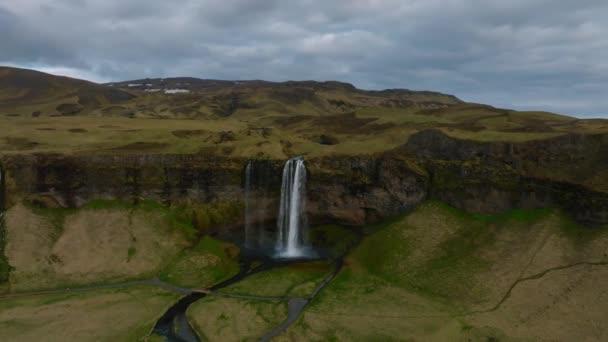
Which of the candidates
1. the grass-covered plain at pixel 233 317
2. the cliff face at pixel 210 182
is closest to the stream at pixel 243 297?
the grass-covered plain at pixel 233 317

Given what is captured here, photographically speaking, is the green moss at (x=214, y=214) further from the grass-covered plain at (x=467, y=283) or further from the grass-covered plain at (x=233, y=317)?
the grass-covered plain at (x=467, y=283)

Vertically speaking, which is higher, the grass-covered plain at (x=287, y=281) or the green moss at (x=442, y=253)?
the green moss at (x=442, y=253)

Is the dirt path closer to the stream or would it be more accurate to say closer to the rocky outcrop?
the stream

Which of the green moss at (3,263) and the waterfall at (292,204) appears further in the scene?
the waterfall at (292,204)

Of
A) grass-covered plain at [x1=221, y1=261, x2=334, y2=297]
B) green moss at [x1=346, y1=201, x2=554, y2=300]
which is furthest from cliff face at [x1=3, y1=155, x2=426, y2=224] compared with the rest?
grass-covered plain at [x1=221, y1=261, x2=334, y2=297]

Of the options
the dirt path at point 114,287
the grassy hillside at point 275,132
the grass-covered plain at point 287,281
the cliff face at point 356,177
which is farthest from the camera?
the grassy hillside at point 275,132

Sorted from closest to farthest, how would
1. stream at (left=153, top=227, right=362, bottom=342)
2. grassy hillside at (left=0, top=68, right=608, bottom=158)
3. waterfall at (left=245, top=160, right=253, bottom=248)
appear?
stream at (left=153, top=227, right=362, bottom=342) → waterfall at (left=245, top=160, right=253, bottom=248) → grassy hillside at (left=0, top=68, right=608, bottom=158)

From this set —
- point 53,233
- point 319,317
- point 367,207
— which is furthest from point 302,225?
point 53,233

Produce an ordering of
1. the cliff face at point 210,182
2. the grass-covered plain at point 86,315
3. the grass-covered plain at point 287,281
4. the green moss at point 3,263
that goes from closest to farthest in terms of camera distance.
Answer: the grass-covered plain at point 86,315 → the grass-covered plain at point 287,281 → the green moss at point 3,263 → the cliff face at point 210,182
